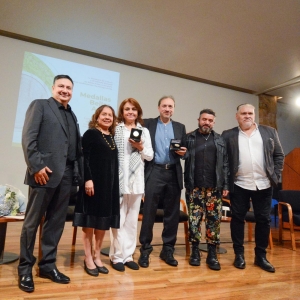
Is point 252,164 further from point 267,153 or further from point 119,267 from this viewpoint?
point 119,267

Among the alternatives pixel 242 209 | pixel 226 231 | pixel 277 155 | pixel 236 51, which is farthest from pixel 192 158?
pixel 236 51

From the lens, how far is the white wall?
430cm

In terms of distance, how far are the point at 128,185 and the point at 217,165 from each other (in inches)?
31.5

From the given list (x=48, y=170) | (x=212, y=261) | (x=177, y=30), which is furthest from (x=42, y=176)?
(x=177, y=30)

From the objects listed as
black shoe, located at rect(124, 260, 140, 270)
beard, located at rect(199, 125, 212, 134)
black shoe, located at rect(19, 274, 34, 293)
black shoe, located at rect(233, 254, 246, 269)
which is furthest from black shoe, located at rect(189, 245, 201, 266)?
black shoe, located at rect(19, 274, 34, 293)

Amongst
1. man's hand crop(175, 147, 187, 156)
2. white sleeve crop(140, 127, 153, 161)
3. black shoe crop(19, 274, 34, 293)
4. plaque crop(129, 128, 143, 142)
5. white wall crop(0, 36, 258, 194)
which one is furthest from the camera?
white wall crop(0, 36, 258, 194)

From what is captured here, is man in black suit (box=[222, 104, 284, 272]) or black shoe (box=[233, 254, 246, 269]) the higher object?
man in black suit (box=[222, 104, 284, 272])

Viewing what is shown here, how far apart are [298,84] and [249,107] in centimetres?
456

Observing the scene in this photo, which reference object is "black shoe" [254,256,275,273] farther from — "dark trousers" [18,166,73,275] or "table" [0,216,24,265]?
"table" [0,216,24,265]

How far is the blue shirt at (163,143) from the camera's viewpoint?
2.38 meters

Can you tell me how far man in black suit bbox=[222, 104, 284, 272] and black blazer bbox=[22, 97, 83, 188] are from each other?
146cm

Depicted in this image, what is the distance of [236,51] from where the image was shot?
4.78m

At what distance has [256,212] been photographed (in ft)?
7.97

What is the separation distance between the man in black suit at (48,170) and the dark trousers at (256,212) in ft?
4.58
